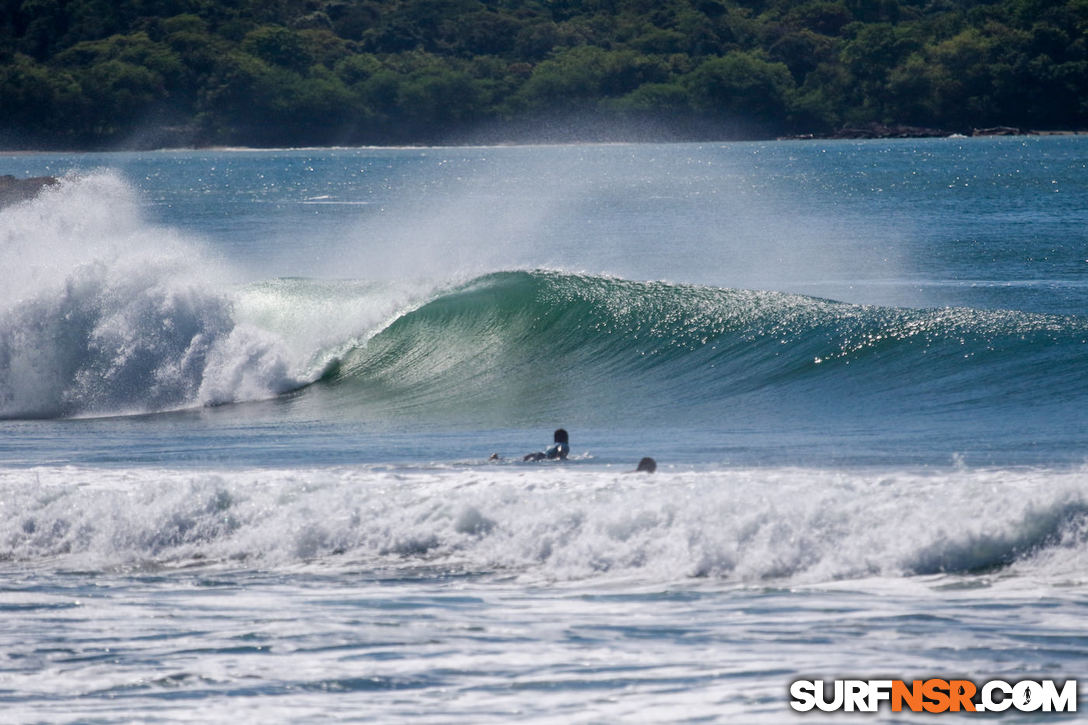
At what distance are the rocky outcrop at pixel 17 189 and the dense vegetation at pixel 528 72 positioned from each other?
119060 mm

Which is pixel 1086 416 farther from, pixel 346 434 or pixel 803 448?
pixel 346 434

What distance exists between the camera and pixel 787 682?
836 centimetres

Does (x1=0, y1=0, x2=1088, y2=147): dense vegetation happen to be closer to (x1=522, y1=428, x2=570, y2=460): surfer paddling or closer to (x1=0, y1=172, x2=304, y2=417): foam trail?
(x1=0, y1=172, x2=304, y2=417): foam trail

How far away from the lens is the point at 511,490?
12.3 metres

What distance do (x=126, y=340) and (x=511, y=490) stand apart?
10.3 meters

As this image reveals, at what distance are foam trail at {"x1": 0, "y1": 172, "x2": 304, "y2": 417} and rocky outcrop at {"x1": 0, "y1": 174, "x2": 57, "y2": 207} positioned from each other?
24253 millimetres

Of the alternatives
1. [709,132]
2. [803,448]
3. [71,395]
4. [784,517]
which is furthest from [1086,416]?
[709,132]

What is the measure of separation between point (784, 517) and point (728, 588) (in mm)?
1058

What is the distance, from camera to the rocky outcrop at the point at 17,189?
45812 millimetres

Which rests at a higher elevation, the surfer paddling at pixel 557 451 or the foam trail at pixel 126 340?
the foam trail at pixel 126 340

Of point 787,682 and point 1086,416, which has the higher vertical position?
point 1086,416

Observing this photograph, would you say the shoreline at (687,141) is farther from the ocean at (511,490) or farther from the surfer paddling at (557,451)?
the surfer paddling at (557,451)

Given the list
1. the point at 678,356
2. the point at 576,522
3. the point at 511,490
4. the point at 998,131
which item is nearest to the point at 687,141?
the point at 998,131

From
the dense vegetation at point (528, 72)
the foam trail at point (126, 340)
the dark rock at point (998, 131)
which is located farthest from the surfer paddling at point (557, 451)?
the dark rock at point (998, 131)
